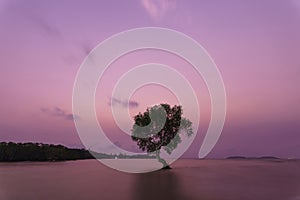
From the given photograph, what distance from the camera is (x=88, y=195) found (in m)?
19.0

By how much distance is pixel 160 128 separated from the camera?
4519 centimetres

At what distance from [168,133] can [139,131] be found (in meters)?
3.96

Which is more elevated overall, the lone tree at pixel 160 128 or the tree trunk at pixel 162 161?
the lone tree at pixel 160 128

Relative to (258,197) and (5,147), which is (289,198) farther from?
(5,147)

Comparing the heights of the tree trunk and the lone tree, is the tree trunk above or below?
below

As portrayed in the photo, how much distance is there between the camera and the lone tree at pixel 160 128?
1766 inches

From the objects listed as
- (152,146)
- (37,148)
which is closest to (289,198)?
(152,146)

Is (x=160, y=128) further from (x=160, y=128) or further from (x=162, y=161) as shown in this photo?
(x=162, y=161)

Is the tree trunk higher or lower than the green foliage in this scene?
lower

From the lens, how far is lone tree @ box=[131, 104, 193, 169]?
44844mm

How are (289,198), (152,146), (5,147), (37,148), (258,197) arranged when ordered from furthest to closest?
1. (37,148)
2. (5,147)
3. (152,146)
4. (258,197)
5. (289,198)

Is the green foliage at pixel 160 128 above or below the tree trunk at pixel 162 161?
above

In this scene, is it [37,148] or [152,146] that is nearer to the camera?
[152,146]

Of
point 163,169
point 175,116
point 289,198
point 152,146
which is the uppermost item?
point 175,116
